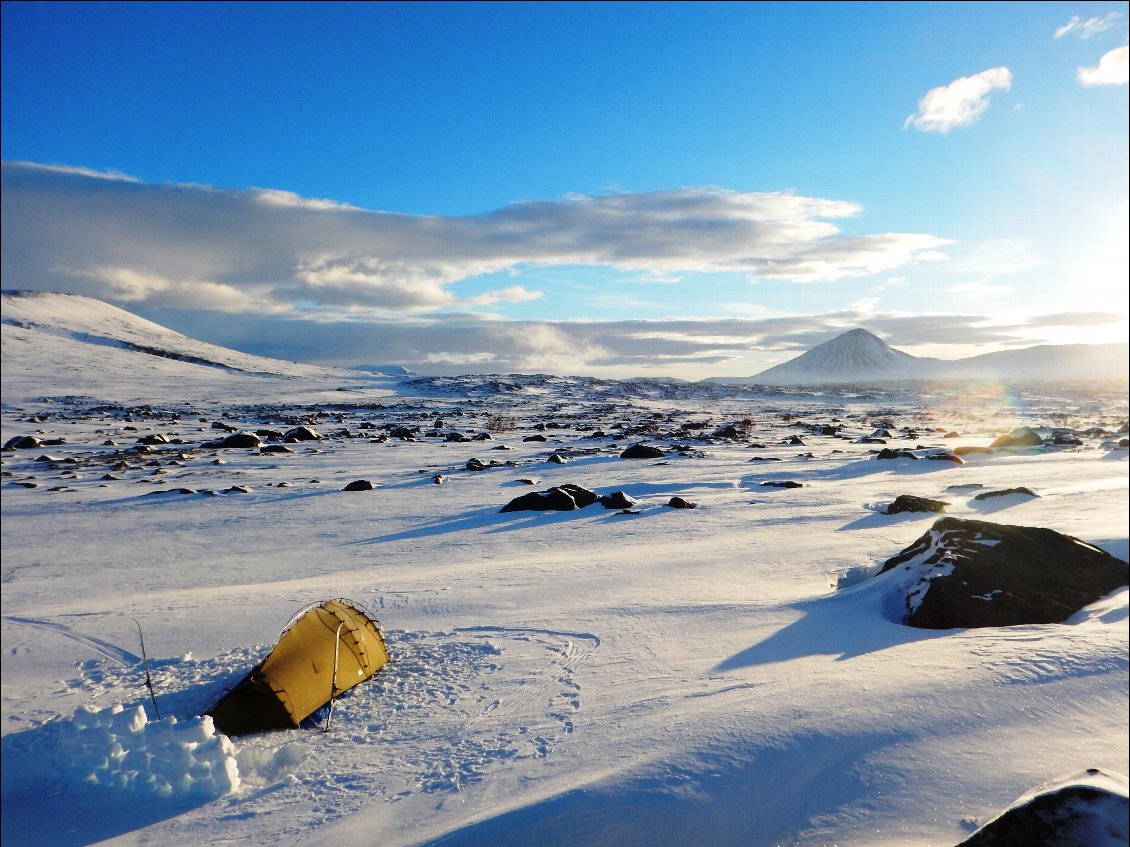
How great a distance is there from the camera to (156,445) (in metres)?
24.6

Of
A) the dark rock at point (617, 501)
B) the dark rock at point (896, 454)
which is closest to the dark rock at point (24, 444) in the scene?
the dark rock at point (617, 501)

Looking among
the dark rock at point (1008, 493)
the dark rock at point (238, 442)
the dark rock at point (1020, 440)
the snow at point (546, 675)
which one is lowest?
the snow at point (546, 675)

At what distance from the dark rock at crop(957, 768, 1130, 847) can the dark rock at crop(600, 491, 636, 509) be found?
34.0ft

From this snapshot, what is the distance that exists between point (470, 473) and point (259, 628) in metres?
11.5

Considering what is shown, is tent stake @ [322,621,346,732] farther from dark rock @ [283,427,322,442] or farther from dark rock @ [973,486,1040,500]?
dark rock @ [283,427,322,442]

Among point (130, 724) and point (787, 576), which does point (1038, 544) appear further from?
point (130, 724)

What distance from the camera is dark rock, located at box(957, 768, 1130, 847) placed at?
2.29m

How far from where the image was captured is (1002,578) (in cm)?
590

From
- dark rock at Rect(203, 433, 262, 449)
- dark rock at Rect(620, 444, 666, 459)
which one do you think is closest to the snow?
dark rock at Rect(620, 444, 666, 459)

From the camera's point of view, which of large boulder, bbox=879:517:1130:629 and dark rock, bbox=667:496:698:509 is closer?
large boulder, bbox=879:517:1130:629

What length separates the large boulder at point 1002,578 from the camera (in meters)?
5.62

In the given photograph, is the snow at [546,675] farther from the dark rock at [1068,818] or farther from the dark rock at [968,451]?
the dark rock at [968,451]

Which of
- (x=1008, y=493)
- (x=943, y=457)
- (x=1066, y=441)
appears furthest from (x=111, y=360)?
(x=1066, y=441)

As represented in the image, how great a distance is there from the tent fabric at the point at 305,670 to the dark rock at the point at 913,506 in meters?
9.52
